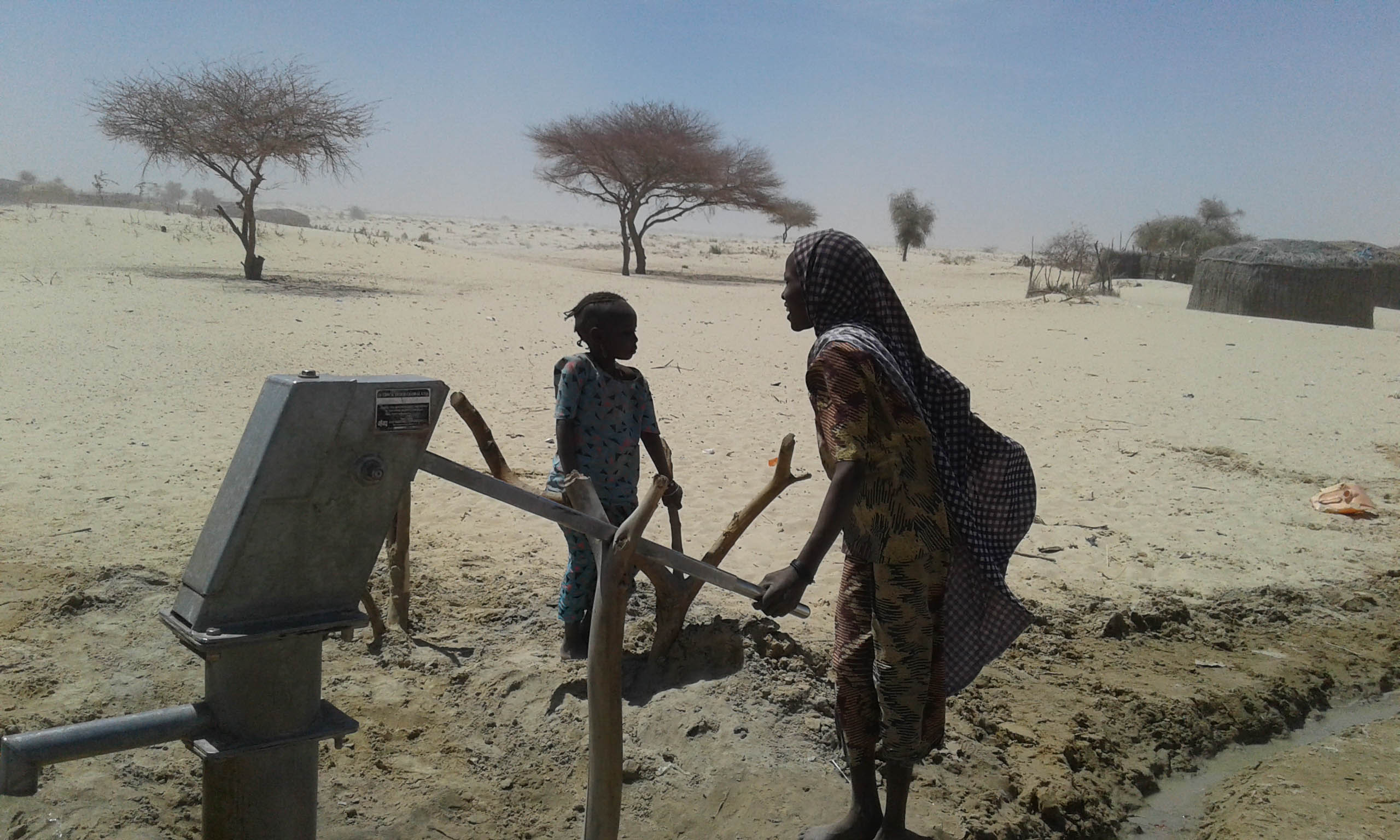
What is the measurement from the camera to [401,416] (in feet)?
5.16

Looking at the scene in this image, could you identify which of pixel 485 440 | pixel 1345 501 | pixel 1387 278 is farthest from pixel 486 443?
pixel 1387 278

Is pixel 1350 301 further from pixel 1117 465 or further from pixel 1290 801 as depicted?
pixel 1290 801

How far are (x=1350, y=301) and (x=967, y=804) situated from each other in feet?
60.9

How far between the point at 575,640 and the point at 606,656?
1.83 meters

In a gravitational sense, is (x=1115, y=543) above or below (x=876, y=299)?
below

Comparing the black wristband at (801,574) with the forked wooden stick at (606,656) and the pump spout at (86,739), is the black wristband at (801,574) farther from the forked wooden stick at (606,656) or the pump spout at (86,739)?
the pump spout at (86,739)

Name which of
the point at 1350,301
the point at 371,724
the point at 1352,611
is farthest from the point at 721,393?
the point at 1350,301

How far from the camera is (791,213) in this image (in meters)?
34.4

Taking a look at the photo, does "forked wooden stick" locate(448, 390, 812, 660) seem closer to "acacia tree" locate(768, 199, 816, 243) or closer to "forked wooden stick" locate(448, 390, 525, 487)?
"forked wooden stick" locate(448, 390, 525, 487)

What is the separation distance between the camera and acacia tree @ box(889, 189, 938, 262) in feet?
144

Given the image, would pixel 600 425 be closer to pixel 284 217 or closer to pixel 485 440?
pixel 485 440

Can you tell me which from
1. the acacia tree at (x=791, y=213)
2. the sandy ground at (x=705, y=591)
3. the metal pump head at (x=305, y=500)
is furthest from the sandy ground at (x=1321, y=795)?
the acacia tree at (x=791, y=213)

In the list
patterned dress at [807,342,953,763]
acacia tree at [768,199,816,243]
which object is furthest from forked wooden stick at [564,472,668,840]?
acacia tree at [768,199,816,243]

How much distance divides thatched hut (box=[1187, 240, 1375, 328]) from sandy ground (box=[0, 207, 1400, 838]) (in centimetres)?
585
